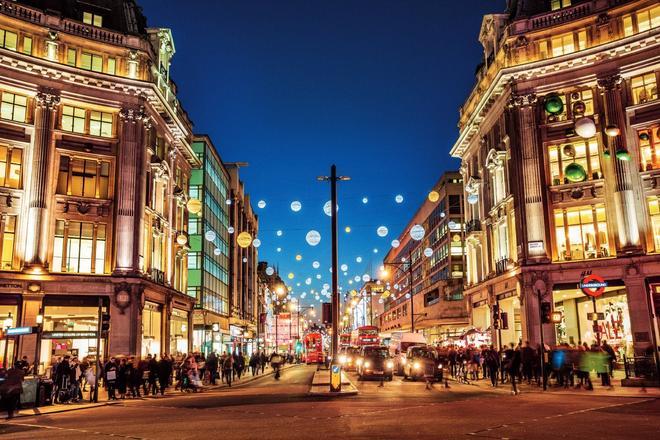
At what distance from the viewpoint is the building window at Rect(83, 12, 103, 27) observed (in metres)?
39.6

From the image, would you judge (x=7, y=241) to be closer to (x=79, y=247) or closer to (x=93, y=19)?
(x=79, y=247)

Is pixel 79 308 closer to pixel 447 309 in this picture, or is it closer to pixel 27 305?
pixel 27 305

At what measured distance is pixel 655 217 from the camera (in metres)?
34.6

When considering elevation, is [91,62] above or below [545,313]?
above

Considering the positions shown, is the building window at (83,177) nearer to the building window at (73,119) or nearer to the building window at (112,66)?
the building window at (73,119)

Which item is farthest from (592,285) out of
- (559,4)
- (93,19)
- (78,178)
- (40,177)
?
(93,19)

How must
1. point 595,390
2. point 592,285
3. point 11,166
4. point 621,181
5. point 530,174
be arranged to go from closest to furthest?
1. point 595,390
2. point 592,285
3. point 11,166
4. point 621,181
5. point 530,174

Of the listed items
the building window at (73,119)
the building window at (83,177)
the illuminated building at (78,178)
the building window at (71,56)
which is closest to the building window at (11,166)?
the illuminated building at (78,178)

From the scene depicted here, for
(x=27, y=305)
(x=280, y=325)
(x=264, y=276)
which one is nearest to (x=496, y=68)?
(x=280, y=325)

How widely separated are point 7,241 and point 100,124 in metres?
9.19

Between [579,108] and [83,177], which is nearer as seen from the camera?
[83,177]

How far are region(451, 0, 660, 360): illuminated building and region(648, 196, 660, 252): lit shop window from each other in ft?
0.19

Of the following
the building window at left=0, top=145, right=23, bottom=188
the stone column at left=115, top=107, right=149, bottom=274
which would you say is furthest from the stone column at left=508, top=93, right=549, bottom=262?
the building window at left=0, top=145, right=23, bottom=188

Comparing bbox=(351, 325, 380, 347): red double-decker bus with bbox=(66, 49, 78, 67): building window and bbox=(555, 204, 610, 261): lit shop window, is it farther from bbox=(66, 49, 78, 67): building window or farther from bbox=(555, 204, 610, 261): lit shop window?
bbox=(66, 49, 78, 67): building window
